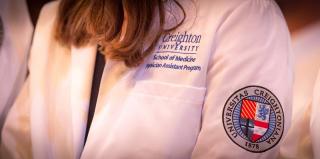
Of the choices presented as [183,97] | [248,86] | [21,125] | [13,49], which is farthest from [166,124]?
[13,49]

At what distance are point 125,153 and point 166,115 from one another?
0.11m

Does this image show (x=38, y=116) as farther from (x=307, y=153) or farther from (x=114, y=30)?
(x=307, y=153)

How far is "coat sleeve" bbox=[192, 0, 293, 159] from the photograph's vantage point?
60cm

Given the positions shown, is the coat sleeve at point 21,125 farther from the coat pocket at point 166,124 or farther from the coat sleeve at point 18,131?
the coat pocket at point 166,124

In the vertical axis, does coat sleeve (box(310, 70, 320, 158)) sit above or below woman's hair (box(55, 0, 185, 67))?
below

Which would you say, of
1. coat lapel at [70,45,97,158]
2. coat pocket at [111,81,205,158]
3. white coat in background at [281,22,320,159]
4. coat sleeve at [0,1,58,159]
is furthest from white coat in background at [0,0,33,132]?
white coat in background at [281,22,320,159]

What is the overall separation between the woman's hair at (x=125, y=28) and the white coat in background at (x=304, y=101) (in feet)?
0.88

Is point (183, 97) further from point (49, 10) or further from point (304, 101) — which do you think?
point (49, 10)

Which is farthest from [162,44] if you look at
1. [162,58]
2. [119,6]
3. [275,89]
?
[275,89]

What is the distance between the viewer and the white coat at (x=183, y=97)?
0.62 m

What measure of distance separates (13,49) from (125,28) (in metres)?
0.35

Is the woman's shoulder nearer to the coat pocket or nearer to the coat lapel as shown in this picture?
the coat lapel

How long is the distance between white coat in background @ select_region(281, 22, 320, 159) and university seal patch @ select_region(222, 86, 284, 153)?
0.08ft

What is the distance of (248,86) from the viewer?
0.63m
